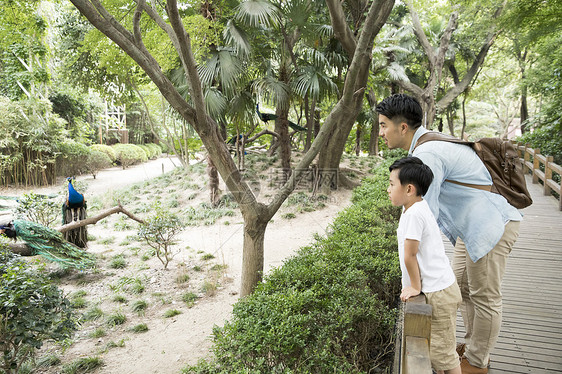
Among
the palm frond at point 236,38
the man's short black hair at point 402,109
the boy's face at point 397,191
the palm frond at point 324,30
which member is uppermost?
the palm frond at point 324,30

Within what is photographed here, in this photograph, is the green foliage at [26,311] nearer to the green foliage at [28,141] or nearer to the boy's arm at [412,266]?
the boy's arm at [412,266]

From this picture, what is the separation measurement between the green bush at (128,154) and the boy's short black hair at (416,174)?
22690mm

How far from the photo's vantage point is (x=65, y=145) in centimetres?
1617

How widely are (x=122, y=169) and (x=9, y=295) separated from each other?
20438 millimetres

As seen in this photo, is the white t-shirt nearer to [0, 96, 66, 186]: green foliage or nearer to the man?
the man

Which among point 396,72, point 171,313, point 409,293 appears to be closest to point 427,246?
point 409,293

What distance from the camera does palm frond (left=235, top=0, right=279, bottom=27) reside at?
6469 millimetres

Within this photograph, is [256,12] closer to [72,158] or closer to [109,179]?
[72,158]

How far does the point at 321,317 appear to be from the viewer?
7.25ft

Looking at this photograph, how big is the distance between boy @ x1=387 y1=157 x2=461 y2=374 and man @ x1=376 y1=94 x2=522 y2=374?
13 cm

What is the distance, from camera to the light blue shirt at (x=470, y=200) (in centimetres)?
194

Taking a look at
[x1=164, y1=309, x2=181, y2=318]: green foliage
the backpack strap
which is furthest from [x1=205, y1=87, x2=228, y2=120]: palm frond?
the backpack strap

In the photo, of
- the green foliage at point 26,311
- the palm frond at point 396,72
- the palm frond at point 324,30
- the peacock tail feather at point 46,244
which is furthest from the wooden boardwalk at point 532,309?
the palm frond at point 396,72

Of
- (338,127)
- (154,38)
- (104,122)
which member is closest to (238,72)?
(154,38)
